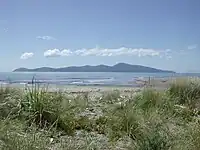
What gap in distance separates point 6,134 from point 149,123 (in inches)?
118

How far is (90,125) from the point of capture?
7.89m

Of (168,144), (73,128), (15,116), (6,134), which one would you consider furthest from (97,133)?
(6,134)

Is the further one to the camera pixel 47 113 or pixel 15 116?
pixel 47 113

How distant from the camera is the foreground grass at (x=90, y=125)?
535cm

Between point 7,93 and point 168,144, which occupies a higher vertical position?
point 7,93

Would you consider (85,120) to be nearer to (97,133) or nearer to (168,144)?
(97,133)

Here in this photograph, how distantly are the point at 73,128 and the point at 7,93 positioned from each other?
2208 mm

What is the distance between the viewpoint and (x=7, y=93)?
888cm

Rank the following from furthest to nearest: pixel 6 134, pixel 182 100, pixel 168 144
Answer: pixel 182 100 → pixel 168 144 → pixel 6 134

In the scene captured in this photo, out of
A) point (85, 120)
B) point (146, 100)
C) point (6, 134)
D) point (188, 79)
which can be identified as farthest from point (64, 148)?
point (188, 79)

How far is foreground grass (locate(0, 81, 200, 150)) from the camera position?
5.35 m

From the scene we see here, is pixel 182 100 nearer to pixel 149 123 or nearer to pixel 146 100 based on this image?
pixel 146 100

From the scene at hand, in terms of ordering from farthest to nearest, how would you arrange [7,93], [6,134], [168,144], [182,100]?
1. [182,100]
2. [7,93]
3. [168,144]
4. [6,134]

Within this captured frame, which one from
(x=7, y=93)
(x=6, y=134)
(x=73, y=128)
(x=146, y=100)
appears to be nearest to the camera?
(x=6, y=134)
